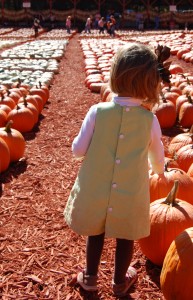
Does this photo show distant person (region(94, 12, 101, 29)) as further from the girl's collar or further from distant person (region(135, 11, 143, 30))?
the girl's collar

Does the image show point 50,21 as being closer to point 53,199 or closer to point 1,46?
point 1,46

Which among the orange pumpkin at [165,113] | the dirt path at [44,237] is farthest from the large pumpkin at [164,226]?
the orange pumpkin at [165,113]

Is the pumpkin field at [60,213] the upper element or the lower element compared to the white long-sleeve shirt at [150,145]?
lower

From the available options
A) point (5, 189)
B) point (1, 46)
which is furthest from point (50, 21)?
point (5, 189)

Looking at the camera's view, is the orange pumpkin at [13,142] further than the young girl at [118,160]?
Yes

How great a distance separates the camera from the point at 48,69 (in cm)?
1372

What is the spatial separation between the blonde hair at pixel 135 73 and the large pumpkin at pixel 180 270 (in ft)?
2.91

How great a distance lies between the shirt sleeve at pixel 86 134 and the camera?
2588 mm

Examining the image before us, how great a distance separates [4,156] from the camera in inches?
199

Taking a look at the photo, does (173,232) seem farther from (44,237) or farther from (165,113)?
(165,113)

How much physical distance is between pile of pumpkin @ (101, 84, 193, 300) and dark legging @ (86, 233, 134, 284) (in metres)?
0.24

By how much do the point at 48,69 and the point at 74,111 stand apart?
18.0 ft

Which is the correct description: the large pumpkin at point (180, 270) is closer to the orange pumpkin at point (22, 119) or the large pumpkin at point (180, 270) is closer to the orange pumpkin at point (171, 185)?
the orange pumpkin at point (171, 185)

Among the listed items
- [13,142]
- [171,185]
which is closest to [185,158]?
[171,185]
